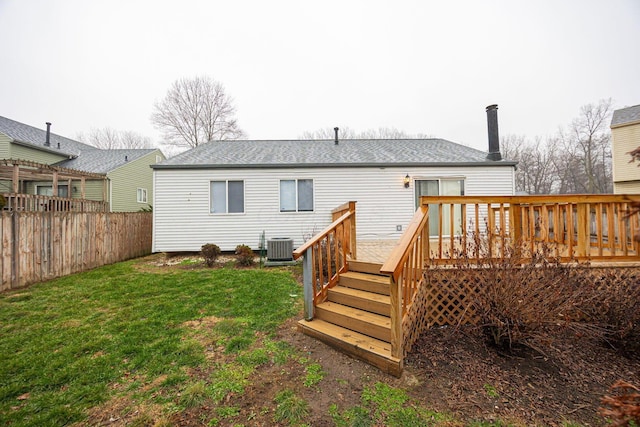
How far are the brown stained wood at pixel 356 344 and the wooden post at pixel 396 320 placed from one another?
8 centimetres

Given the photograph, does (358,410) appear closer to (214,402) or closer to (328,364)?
(328,364)

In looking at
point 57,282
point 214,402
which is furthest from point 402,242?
point 57,282

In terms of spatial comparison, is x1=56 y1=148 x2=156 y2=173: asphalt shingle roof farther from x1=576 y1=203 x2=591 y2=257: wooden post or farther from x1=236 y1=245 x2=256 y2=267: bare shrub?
x1=576 y1=203 x2=591 y2=257: wooden post

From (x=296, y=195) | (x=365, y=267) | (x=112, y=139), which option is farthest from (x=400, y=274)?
→ (x=112, y=139)

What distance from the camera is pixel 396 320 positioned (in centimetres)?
253

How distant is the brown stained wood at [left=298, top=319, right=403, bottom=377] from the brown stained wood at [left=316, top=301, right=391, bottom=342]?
61 millimetres

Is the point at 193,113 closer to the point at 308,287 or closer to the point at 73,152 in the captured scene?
the point at 73,152

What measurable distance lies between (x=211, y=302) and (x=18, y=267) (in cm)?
493

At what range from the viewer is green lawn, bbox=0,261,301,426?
2361 millimetres

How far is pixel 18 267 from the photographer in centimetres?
577

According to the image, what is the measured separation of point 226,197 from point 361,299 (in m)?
6.97

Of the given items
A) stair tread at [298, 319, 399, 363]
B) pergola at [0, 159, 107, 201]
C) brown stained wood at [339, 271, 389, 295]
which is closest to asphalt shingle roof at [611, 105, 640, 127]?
brown stained wood at [339, 271, 389, 295]

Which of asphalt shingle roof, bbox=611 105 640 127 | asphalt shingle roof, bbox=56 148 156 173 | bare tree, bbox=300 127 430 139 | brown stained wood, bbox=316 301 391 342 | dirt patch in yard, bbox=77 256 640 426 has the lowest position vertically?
dirt patch in yard, bbox=77 256 640 426

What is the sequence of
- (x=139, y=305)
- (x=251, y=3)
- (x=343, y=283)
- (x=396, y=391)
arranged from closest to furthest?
1. (x=396, y=391)
2. (x=343, y=283)
3. (x=139, y=305)
4. (x=251, y=3)
